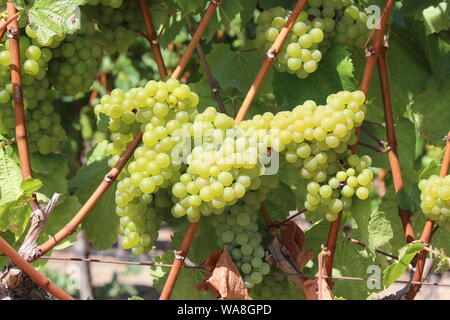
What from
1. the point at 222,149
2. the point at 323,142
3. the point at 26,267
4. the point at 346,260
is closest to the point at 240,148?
the point at 222,149

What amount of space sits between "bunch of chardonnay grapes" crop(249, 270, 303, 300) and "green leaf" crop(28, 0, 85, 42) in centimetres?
56

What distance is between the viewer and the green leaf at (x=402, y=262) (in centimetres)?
112

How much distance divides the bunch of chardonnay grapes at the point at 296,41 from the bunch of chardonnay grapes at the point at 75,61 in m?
0.32

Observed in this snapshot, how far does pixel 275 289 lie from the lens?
128 cm

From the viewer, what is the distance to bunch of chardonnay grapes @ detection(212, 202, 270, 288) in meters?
1.15

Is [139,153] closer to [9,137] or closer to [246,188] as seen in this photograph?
[246,188]

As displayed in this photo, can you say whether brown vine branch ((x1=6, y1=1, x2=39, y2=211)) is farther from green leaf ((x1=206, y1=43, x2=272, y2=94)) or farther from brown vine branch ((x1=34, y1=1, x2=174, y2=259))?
green leaf ((x1=206, y1=43, x2=272, y2=94))

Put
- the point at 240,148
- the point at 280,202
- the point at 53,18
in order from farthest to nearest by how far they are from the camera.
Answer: the point at 280,202
the point at 53,18
the point at 240,148

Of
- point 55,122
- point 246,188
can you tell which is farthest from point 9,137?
point 246,188

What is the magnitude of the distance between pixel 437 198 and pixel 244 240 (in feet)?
1.04

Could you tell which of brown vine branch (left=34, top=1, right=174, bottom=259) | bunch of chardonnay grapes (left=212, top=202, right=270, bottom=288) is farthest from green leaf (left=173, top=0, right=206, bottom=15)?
bunch of chardonnay grapes (left=212, top=202, right=270, bottom=288)

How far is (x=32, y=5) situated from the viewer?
1.18m

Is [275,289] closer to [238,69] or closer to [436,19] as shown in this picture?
[238,69]

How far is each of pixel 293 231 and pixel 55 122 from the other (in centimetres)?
48
